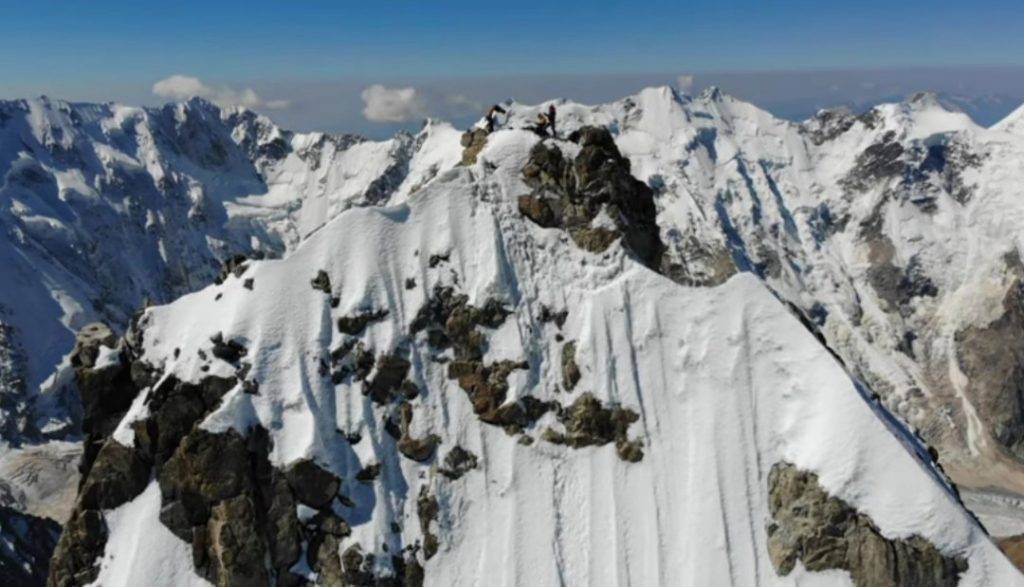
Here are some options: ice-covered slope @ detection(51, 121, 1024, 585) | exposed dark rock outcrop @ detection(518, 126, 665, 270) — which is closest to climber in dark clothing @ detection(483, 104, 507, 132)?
exposed dark rock outcrop @ detection(518, 126, 665, 270)

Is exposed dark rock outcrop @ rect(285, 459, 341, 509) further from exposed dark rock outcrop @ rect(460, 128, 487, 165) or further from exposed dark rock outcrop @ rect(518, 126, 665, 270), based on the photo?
exposed dark rock outcrop @ rect(460, 128, 487, 165)

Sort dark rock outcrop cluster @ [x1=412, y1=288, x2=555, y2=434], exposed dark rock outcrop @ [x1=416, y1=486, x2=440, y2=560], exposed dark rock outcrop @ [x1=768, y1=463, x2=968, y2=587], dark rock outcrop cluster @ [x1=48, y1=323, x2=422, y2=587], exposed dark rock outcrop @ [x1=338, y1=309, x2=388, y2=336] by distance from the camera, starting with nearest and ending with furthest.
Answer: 1. exposed dark rock outcrop @ [x1=768, y1=463, x2=968, y2=587]
2. dark rock outcrop cluster @ [x1=48, y1=323, x2=422, y2=587]
3. exposed dark rock outcrop @ [x1=416, y1=486, x2=440, y2=560]
4. dark rock outcrop cluster @ [x1=412, y1=288, x2=555, y2=434]
5. exposed dark rock outcrop @ [x1=338, y1=309, x2=388, y2=336]

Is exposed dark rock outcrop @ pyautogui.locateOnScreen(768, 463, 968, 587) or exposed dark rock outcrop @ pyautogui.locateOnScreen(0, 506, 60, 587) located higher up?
exposed dark rock outcrop @ pyautogui.locateOnScreen(768, 463, 968, 587)

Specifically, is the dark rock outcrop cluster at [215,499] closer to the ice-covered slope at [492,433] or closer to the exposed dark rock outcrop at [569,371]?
the ice-covered slope at [492,433]

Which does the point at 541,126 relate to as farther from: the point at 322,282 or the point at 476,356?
the point at 322,282

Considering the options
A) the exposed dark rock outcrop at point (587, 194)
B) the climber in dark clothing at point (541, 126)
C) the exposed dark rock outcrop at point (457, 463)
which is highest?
the climber in dark clothing at point (541, 126)

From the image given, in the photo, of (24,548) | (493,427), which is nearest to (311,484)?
(493,427)

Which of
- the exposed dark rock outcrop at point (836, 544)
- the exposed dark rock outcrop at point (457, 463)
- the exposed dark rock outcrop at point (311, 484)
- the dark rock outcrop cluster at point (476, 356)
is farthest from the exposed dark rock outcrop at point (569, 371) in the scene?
the exposed dark rock outcrop at point (311, 484)
